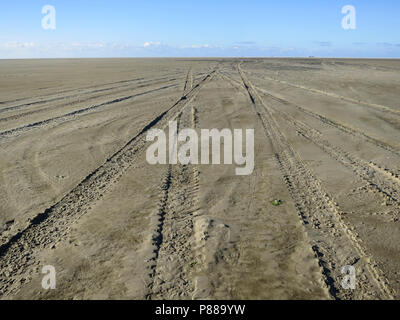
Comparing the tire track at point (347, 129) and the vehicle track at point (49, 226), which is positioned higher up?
the tire track at point (347, 129)

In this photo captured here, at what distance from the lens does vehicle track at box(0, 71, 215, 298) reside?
12.0 feet

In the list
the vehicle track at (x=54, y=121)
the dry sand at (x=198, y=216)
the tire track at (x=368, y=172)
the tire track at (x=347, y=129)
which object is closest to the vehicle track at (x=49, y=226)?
the dry sand at (x=198, y=216)

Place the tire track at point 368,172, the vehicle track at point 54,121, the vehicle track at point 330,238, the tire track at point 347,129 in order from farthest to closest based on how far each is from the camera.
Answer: the vehicle track at point 54,121 → the tire track at point 347,129 → the tire track at point 368,172 → the vehicle track at point 330,238

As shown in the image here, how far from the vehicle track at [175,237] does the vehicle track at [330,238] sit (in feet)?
5.25

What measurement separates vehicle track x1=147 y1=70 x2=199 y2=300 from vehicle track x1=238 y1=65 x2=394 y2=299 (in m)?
1.60

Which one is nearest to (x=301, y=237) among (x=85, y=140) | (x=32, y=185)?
(x=32, y=185)

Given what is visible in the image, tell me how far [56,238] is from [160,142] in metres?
4.47

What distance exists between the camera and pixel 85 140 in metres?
8.69

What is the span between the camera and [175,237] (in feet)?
14.0

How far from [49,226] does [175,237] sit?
6.14 ft

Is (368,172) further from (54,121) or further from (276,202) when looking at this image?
(54,121)

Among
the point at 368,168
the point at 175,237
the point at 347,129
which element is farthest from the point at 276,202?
the point at 347,129

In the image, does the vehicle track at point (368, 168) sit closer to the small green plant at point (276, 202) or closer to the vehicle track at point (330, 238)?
the vehicle track at point (330, 238)

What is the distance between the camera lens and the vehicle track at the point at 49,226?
3.67 metres
